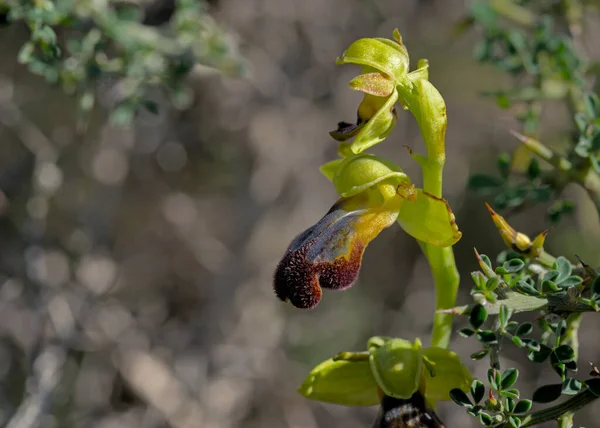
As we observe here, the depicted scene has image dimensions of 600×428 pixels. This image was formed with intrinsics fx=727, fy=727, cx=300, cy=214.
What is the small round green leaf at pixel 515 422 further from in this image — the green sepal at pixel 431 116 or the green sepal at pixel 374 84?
the green sepal at pixel 374 84

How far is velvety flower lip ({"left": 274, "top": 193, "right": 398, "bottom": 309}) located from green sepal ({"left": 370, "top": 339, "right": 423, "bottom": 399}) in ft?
0.71

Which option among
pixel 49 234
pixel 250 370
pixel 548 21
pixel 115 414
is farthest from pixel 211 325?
pixel 548 21

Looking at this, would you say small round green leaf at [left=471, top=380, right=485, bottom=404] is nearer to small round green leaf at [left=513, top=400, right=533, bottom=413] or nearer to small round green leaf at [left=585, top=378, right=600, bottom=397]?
small round green leaf at [left=513, top=400, right=533, bottom=413]

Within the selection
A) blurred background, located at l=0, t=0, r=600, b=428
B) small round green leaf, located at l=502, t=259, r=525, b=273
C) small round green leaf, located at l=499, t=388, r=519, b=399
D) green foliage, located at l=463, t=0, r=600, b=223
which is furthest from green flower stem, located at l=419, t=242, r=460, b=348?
blurred background, located at l=0, t=0, r=600, b=428

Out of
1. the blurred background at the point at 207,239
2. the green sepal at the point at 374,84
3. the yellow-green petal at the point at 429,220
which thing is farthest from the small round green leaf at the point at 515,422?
the blurred background at the point at 207,239

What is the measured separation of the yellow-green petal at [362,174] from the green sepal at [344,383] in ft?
1.51

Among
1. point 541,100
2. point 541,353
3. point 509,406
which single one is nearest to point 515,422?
point 509,406

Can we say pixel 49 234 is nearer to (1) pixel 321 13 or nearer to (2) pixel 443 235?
(1) pixel 321 13

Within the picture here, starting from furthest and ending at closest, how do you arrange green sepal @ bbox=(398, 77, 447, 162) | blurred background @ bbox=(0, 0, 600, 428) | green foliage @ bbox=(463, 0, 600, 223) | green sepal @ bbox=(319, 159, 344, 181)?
blurred background @ bbox=(0, 0, 600, 428)
green foliage @ bbox=(463, 0, 600, 223)
green sepal @ bbox=(319, 159, 344, 181)
green sepal @ bbox=(398, 77, 447, 162)

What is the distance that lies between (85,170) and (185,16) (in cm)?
180

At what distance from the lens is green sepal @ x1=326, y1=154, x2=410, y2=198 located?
1.62 m

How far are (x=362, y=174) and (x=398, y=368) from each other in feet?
1.50

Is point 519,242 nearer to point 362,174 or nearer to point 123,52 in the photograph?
point 362,174

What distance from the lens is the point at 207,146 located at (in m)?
4.65
